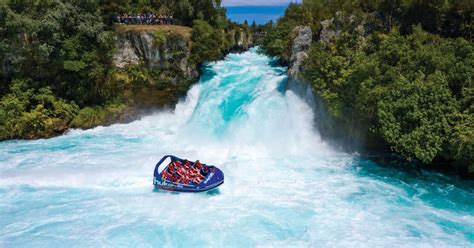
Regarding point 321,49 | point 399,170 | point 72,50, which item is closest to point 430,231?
point 399,170

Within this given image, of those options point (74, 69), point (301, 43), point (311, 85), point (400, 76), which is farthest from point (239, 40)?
point (400, 76)

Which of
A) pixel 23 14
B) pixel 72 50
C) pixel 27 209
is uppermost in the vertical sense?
pixel 23 14

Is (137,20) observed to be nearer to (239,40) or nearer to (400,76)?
(400,76)

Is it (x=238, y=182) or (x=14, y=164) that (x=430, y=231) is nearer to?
(x=238, y=182)

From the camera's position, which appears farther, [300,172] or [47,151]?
[47,151]

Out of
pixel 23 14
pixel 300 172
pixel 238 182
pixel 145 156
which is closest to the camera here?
pixel 238 182

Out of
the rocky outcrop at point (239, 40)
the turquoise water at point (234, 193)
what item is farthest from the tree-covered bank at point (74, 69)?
the rocky outcrop at point (239, 40)

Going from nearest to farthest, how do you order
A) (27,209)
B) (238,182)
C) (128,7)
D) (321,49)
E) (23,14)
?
(27,209), (238,182), (321,49), (23,14), (128,7)
